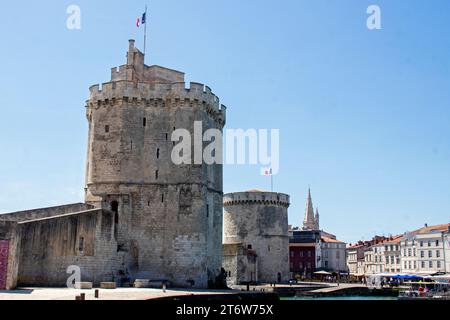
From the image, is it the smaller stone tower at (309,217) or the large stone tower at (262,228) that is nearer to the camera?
the large stone tower at (262,228)

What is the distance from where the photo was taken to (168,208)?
116 feet

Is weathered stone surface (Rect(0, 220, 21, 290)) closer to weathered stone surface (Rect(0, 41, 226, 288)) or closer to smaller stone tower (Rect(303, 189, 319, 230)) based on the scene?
weathered stone surface (Rect(0, 41, 226, 288))

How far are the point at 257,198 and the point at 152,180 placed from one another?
24022mm

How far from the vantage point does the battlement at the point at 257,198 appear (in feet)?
191

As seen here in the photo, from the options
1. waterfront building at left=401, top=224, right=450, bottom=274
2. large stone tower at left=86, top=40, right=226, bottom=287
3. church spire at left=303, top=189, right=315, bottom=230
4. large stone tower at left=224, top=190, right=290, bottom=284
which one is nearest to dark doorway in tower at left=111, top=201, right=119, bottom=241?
large stone tower at left=86, top=40, right=226, bottom=287

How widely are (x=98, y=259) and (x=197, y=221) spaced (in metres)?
6.63

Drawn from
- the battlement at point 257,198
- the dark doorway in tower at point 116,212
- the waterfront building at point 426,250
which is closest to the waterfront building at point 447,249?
the waterfront building at point 426,250

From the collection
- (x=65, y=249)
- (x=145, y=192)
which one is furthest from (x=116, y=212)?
(x=65, y=249)

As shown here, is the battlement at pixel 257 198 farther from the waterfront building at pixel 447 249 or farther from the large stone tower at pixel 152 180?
the waterfront building at pixel 447 249

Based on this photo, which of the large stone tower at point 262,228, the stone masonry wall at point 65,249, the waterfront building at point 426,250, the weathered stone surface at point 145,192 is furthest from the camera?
the waterfront building at point 426,250

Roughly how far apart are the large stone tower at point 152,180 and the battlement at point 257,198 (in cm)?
2044

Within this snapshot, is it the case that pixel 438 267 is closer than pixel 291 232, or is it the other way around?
pixel 438 267
